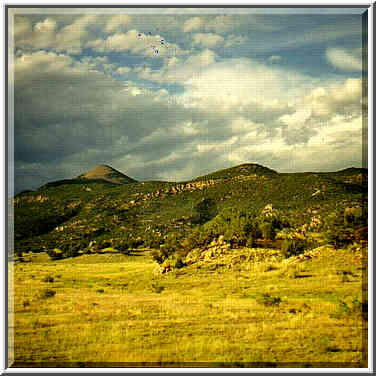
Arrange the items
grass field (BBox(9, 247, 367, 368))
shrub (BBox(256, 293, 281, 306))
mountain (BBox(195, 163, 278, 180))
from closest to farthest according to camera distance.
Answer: grass field (BBox(9, 247, 367, 368)), shrub (BBox(256, 293, 281, 306)), mountain (BBox(195, 163, 278, 180))

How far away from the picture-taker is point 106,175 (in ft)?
33.9

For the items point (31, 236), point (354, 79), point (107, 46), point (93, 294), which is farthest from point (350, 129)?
point (31, 236)

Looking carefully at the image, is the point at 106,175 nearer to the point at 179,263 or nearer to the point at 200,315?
the point at 179,263

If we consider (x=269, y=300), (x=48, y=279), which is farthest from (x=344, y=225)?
(x=48, y=279)

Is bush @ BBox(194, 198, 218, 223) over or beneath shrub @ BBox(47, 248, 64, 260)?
over

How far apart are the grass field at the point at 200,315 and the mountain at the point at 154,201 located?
4.96ft

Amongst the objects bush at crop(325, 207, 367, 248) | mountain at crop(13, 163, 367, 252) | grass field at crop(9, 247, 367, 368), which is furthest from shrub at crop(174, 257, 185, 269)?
bush at crop(325, 207, 367, 248)

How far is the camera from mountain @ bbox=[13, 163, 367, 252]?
32.4ft

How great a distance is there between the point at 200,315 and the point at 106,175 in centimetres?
536

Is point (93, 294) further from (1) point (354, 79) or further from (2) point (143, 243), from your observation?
(1) point (354, 79)

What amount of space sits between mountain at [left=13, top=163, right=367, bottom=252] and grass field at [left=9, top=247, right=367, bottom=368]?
4.96ft

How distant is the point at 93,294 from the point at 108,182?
11.5 feet

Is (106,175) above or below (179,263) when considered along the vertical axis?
above

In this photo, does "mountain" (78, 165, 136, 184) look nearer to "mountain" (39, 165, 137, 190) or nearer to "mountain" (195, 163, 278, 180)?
"mountain" (39, 165, 137, 190)
